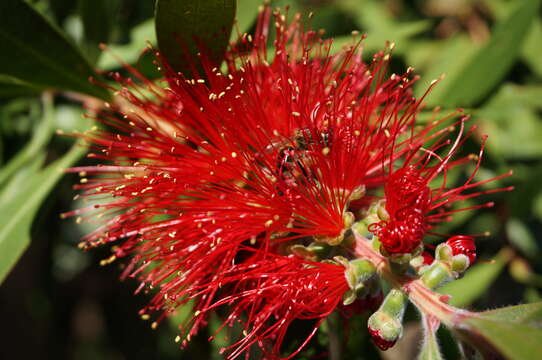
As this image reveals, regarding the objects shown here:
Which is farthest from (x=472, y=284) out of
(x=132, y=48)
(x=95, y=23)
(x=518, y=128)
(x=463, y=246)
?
(x=95, y=23)

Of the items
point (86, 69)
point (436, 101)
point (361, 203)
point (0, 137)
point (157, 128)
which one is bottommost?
point (361, 203)

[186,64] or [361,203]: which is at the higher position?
[186,64]

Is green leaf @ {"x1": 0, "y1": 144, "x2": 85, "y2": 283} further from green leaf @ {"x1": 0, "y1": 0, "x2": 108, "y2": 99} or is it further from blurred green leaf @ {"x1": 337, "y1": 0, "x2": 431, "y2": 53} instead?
blurred green leaf @ {"x1": 337, "y1": 0, "x2": 431, "y2": 53}

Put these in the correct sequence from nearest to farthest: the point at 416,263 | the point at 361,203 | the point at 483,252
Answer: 1. the point at 416,263
2. the point at 361,203
3. the point at 483,252

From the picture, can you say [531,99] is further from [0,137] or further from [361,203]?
[0,137]

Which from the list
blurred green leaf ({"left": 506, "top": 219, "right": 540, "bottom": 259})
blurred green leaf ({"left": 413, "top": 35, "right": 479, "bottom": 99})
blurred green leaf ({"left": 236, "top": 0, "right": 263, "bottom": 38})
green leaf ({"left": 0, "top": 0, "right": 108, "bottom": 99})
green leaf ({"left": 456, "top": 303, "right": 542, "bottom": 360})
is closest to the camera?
green leaf ({"left": 456, "top": 303, "right": 542, "bottom": 360})

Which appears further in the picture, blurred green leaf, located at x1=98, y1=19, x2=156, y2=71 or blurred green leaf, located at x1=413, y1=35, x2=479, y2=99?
blurred green leaf, located at x1=413, y1=35, x2=479, y2=99

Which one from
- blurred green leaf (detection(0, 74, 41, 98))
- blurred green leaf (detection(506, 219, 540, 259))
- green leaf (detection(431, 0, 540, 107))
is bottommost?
blurred green leaf (detection(506, 219, 540, 259))

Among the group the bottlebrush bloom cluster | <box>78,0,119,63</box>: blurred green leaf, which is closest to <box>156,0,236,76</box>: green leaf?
the bottlebrush bloom cluster

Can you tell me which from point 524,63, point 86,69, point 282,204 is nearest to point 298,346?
point 282,204
